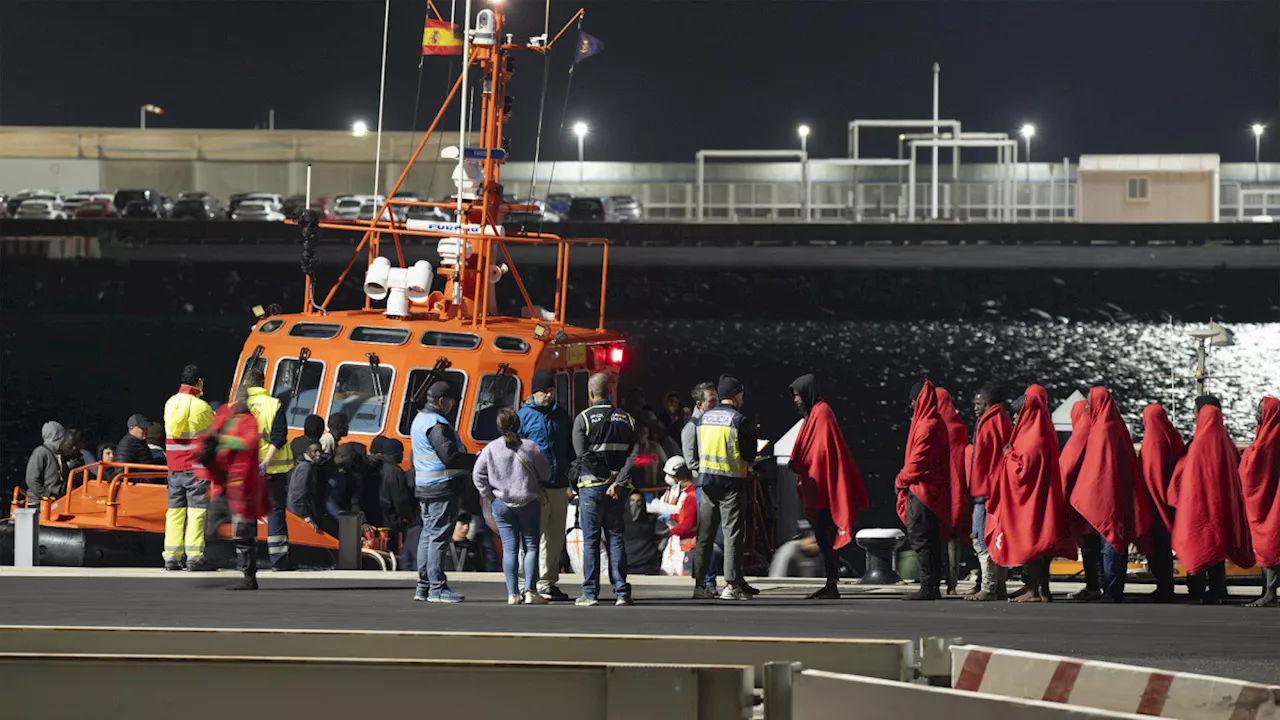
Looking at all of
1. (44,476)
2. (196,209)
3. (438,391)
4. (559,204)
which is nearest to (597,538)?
(438,391)

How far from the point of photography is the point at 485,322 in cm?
1620

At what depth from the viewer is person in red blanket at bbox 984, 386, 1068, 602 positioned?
1254 cm

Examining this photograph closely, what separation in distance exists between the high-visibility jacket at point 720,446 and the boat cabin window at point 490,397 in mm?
3572

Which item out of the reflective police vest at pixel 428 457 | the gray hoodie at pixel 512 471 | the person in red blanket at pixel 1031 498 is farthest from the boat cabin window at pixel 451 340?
the person in red blanket at pixel 1031 498

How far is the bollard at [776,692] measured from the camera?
6.09 m

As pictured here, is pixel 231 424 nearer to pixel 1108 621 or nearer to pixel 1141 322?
pixel 1108 621

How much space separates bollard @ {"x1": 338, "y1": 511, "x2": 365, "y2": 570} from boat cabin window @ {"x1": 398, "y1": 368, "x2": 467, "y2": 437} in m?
1.38

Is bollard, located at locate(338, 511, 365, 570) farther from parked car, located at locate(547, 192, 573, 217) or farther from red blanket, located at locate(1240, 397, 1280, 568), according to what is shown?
parked car, located at locate(547, 192, 573, 217)

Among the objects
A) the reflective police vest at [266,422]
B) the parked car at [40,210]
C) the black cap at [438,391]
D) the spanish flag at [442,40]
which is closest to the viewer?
the black cap at [438,391]

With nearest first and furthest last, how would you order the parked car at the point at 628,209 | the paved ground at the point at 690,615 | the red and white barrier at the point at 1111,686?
the red and white barrier at the point at 1111,686, the paved ground at the point at 690,615, the parked car at the point at 628,209

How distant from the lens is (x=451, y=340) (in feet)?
52.6

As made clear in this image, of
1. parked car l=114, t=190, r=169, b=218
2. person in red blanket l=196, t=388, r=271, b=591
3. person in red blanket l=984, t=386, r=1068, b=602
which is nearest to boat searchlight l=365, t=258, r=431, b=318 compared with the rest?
person in red blanket l=196, t=388, r=271, b=591

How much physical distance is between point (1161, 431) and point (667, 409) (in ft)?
21.9

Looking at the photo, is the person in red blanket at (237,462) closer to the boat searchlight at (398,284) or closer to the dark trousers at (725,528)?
the dark trousers at (725,528)
